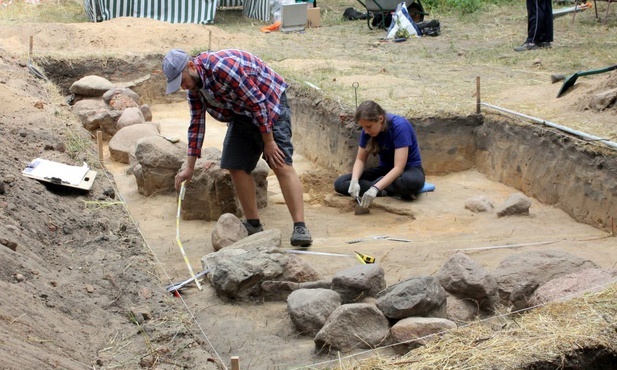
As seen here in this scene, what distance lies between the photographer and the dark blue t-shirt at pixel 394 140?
7.46 m

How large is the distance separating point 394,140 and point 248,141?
1616 millimetres

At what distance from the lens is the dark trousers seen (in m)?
→ 12.0

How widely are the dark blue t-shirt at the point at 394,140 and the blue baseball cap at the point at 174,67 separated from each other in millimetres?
2356

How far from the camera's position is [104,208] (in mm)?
5711

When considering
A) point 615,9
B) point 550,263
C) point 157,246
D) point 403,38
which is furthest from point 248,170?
point 615,9

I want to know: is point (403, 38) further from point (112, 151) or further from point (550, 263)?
point (550, 263)

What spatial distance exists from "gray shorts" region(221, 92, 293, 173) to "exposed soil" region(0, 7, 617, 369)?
0.73 metres

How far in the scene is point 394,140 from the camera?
7.50 m

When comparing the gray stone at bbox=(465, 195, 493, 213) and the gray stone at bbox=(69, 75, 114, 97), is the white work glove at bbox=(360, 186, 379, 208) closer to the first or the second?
the gray stone at bbox=(465, 195, 493, 213)

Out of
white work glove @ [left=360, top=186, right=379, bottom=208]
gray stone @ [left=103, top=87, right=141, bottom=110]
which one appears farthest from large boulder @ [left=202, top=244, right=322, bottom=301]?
gray stone @ [left=103, top=87, right=141, bottom=110]

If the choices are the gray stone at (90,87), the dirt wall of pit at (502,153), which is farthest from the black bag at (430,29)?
the gray stone at (90,87)

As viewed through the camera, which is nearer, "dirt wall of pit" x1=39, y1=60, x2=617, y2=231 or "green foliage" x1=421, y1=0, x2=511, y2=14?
"dirt wall of pit" x1=39, y1=60, x2=617, y2=231

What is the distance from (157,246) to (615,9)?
11652 mm

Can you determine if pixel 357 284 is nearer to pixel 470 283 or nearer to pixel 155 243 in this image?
pixel 470 283
